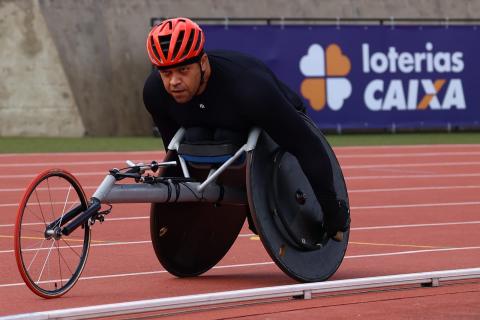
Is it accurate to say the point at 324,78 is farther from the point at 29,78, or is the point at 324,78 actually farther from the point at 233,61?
the point at 233,61

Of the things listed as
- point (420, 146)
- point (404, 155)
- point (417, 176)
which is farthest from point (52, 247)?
point (420, 146)

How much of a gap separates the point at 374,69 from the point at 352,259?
16.9m

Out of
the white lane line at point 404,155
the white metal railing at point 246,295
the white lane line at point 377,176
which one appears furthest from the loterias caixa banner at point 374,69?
the white metal railing at point 246,295

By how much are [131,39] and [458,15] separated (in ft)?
26.2

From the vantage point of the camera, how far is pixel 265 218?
25.0 feet

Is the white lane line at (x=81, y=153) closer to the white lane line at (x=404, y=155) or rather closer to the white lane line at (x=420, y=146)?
the white lane line at (x=404, y=155)

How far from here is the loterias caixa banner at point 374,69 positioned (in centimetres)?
2544

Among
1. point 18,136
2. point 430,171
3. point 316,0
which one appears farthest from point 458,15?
point 430,171

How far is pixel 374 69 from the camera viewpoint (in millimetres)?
25938

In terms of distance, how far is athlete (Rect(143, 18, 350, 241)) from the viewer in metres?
7.53

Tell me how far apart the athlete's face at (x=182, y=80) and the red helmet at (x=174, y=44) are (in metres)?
0.05

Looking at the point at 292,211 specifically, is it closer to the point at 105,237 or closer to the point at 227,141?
the point at 227,141

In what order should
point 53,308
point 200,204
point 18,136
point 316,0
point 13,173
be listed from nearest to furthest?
1. point 53,308
2. point 200,204
3. point 13,173
4. point 18,136
5. point 316,0

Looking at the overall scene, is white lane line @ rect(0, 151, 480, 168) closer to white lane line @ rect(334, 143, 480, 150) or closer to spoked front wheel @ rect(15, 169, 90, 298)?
white lane line @ rect(334, 143, 480, 150)
